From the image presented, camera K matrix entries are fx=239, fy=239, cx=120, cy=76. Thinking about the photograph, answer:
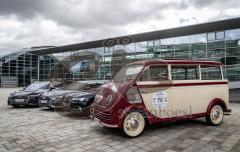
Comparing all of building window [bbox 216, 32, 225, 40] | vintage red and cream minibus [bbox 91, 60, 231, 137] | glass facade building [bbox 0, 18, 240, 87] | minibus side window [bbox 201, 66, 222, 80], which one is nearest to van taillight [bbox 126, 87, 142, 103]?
vintage red and cream minibus [bbox 91, 60, 231, 137]

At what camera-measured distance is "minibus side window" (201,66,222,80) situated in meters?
7.25

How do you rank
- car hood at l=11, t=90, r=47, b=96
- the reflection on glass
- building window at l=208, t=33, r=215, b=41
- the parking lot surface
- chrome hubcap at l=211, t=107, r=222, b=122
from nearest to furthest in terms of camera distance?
1. the parking lot surface
2. chrome hubcap at l=211, t=107, r=222, b=122
3. car hood at l=11, t=90, r=47, b=96
4. building window at l=208, t=33, r=215, b=41
5. the reflection on glass

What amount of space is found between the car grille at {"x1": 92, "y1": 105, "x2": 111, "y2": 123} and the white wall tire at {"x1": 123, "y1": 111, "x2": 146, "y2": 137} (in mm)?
435

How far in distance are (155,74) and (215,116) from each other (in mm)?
2581

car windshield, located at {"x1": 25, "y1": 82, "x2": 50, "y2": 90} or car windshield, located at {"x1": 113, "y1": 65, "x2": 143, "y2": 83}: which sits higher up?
car windshield, located at {"x1": 113, "y1": 65, "x2": 143, "y2": 83}

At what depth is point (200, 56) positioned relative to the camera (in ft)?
73.5

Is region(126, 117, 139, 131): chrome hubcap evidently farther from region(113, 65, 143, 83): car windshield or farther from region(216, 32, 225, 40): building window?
region(216, 32, 225, 40): building window

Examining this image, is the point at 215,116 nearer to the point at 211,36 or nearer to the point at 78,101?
the point at 78,101

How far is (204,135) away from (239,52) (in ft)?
54.3

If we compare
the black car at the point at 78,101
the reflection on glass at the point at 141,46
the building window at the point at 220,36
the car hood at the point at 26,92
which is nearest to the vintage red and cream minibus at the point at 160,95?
the black car at the point at 78,101

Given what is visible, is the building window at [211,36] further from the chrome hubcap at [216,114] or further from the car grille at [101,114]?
the car grille at [101,114]

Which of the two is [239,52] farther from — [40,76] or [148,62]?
[40,76]

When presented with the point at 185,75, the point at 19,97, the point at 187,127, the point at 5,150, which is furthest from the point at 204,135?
the point at 19,97

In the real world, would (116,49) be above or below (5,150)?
above
